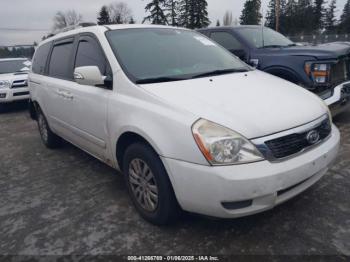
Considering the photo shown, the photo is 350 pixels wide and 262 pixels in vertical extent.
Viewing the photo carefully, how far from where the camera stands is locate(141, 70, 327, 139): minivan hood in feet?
7.19

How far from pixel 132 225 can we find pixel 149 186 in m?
0.42

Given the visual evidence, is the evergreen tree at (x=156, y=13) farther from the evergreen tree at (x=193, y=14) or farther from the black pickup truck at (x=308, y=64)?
the black pickup truck at (x=308, y=64)

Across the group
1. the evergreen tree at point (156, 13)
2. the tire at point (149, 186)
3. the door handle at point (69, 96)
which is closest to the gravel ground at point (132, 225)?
the tire at point (149, 186)

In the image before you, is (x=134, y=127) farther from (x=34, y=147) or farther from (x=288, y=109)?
(x=34, y=147)

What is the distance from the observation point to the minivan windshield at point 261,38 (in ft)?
19.0

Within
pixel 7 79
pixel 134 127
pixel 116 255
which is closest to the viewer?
pixel 116 255

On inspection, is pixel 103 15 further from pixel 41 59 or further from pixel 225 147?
pixel 225 147

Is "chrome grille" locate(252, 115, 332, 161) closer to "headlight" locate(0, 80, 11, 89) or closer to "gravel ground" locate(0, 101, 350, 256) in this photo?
"gravel ground" locate(0, 101, 350, 256)

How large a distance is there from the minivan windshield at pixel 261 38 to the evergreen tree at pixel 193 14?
38.2m

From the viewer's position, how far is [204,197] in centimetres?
215

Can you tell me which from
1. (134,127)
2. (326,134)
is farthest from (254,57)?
(134,127)

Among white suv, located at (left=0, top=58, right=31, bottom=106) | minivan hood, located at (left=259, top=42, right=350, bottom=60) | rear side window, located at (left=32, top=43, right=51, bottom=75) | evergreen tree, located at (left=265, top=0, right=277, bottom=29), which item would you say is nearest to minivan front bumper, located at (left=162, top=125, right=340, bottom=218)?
minivan hood, located at (left=259, top=42, right=350, bottom=60)

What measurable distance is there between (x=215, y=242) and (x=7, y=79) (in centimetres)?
862

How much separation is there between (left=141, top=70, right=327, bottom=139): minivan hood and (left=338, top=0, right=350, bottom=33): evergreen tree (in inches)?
2278
